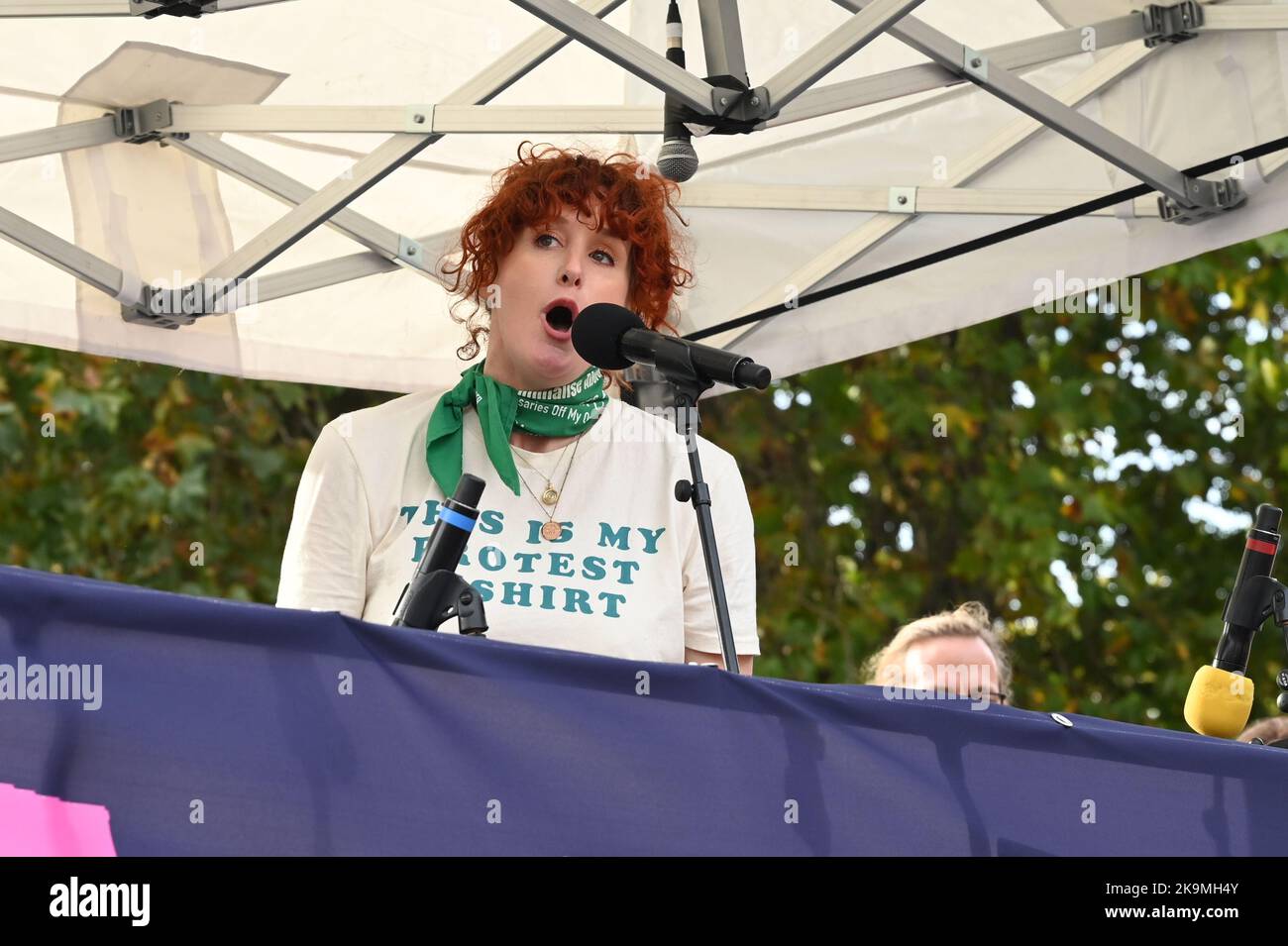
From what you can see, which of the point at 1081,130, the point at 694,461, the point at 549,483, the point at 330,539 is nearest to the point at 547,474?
the point at 549,483

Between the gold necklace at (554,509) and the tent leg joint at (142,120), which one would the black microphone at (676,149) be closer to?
the gold necklace at (554,509)

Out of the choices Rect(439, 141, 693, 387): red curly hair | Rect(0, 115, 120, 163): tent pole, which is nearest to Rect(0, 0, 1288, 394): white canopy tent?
Rect(0, 115, 120, 163): tent pole

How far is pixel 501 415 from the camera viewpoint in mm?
3182

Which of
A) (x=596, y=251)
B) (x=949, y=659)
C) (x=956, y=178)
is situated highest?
(x=956, y=178)

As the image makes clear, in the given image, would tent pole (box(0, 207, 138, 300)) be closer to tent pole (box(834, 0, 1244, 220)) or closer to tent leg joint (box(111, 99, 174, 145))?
tent leg joint (box(111, 99, 174, 145))

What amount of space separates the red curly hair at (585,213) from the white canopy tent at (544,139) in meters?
0.13

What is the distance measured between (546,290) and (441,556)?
3.42 ft

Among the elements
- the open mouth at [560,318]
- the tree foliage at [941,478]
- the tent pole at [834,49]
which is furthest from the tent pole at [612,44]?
the tree foliage at [941,478]

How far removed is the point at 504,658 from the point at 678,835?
11.3 inches

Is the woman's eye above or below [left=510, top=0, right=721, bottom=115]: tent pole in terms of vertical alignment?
below

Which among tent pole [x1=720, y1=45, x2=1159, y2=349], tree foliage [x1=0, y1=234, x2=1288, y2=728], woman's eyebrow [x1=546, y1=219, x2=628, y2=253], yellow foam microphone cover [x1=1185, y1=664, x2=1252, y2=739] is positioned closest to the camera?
yellow foam microphone cover [x1=1185, y1=664, x2=1252, y2=739]

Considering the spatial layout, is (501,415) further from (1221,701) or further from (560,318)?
(1221,701)

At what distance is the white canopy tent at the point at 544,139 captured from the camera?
3.61 meters

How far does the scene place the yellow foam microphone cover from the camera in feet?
9.05
